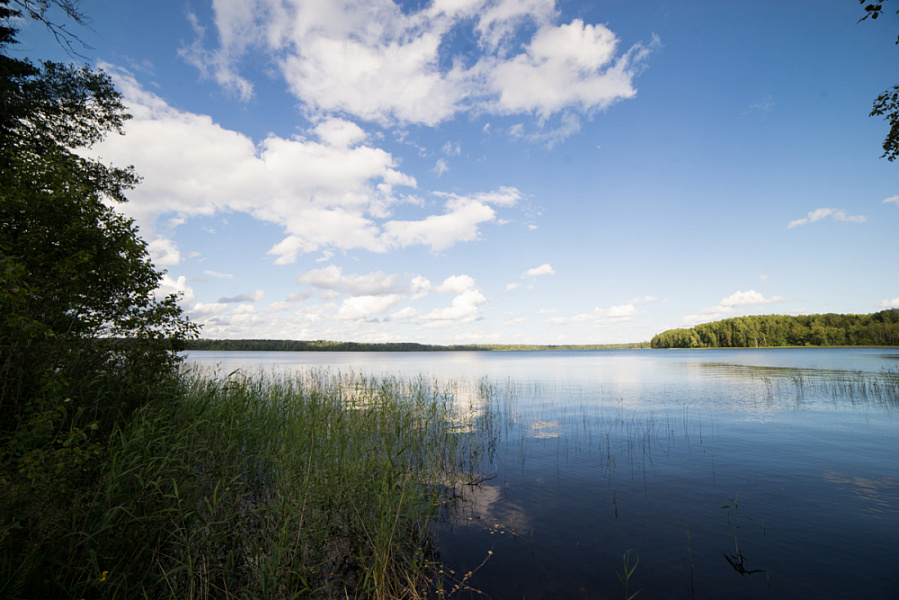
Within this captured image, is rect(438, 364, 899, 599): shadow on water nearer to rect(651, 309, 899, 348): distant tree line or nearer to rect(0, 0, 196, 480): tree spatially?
rect(0, 0, 196, 480): tree

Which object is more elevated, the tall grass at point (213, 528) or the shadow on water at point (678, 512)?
the tall grass at point (213, 528)

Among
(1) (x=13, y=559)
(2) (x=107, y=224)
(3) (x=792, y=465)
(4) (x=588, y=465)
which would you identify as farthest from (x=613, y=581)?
(2) (x=107, y=224)

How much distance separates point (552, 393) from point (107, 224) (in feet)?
87.8

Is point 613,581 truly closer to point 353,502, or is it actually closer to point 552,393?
point 353,502

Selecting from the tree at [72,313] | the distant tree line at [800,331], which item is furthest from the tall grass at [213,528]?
the distant tree line at [800,331]

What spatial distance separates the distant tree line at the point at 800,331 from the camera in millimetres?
101225

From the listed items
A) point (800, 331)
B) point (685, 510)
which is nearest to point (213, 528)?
point (685, 510)

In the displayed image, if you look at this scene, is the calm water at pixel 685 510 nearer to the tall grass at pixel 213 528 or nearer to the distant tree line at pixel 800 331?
the tall grass at pixel 213 528

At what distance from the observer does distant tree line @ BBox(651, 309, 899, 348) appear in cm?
10123

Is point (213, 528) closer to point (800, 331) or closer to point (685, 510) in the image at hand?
point (685, 510)

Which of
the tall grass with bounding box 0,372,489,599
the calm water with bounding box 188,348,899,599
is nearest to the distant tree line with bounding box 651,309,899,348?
the calm water with bounding box 188,348,899,599

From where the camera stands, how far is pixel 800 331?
119000mm

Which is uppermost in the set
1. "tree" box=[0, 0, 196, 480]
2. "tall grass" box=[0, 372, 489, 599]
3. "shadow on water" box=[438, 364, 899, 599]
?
"tree" box=[0, 0, 196, 480]

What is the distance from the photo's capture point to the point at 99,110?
1445 centimetres
